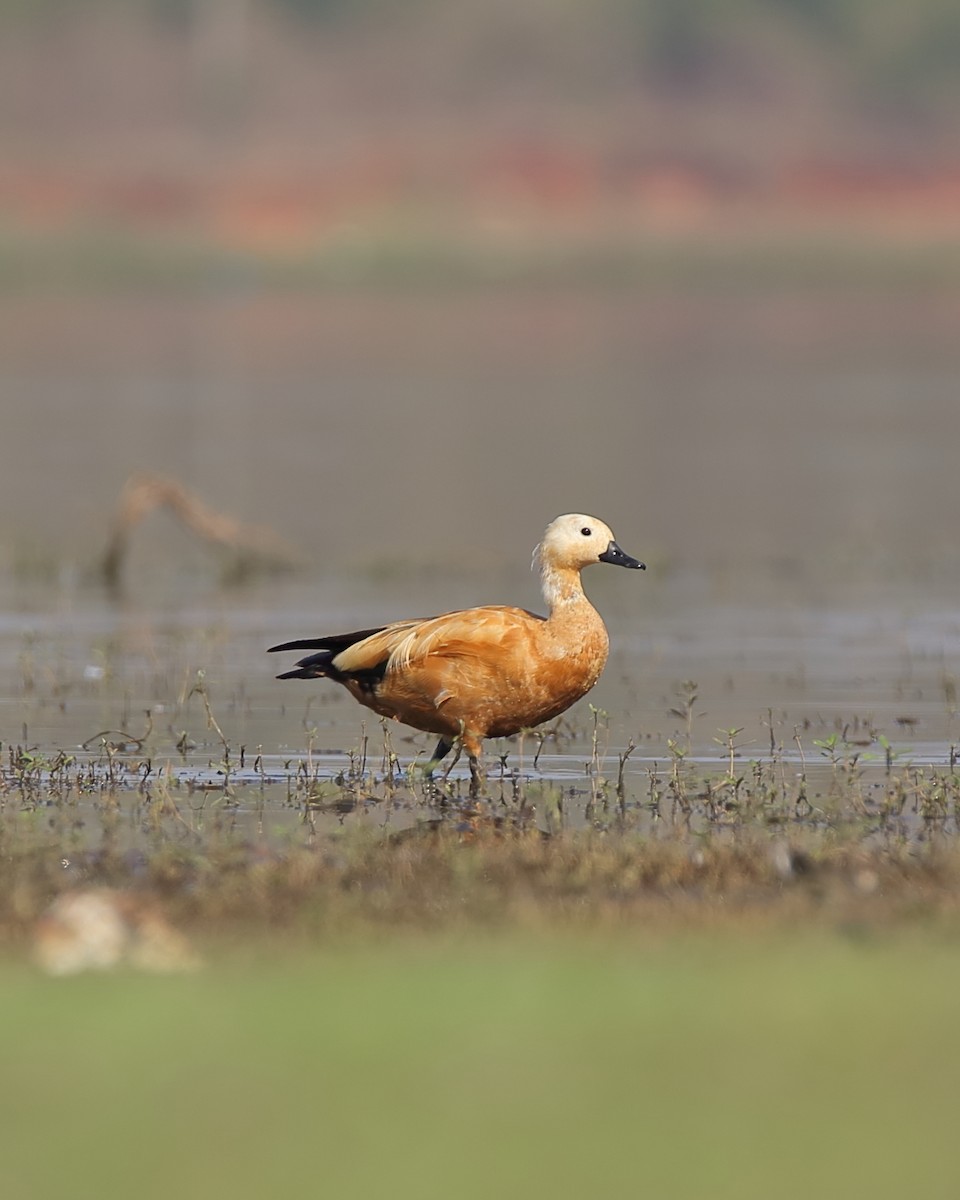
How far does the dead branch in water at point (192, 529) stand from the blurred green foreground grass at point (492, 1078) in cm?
1207

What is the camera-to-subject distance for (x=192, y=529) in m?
20.2

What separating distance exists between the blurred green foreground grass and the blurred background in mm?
12915

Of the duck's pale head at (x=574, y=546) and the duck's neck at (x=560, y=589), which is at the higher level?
the duck's pale head at (x=574, y=546)

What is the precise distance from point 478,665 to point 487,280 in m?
89.4

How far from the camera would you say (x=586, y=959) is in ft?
23.7

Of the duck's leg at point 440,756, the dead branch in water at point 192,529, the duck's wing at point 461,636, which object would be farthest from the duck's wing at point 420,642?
the dead branch in water at point 192,529

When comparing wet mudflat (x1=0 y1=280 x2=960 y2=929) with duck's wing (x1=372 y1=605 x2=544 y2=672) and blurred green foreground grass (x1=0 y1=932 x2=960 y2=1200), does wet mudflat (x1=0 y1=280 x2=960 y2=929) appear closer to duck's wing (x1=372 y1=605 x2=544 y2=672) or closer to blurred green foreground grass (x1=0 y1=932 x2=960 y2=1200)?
duck's wing (x1=372 y1=605 x2=544 y2=672)

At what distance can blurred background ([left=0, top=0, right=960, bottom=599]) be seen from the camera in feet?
92.5

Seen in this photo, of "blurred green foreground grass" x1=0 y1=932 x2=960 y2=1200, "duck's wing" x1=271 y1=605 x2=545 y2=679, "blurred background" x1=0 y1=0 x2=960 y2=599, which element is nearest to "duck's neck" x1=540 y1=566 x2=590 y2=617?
"duck's wing" x1=271 y1=605 x2=545 y2=679

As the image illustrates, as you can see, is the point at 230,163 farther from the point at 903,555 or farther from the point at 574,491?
the point at 903,555

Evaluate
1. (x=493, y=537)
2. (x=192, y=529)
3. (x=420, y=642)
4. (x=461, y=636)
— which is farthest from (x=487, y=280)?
(x=461, y=636)

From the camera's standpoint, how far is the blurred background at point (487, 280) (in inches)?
1110

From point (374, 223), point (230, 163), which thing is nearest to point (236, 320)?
point (374, 223)

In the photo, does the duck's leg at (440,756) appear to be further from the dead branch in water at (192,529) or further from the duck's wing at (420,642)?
the dead branch in water at (192,529)
